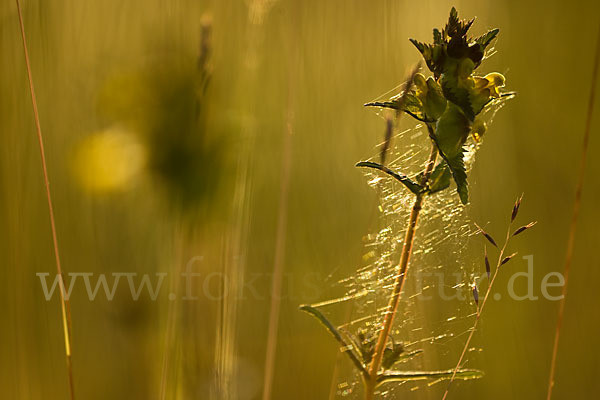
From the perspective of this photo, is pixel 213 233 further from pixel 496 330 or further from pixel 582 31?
pixel 582 31

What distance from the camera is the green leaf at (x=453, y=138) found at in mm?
623

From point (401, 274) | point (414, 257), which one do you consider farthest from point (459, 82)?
point (414, 257)

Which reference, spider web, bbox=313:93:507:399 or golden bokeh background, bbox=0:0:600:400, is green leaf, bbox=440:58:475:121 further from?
golden bokeh background, bbox=0:0:600:400

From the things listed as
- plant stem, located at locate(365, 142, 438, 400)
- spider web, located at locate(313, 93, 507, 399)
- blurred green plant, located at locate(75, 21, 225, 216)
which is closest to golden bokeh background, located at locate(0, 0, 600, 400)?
blurred green plant, located at locate(75, 21, 225, 216)

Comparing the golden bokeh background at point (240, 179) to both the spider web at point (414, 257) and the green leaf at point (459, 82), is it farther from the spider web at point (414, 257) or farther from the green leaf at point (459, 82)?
the green leaf at point (459, 82)

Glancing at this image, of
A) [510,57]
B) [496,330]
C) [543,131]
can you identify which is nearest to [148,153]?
[496,330]

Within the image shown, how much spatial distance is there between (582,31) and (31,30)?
1.51 metres

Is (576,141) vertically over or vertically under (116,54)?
under

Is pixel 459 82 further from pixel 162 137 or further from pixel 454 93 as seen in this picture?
pixel 162 137

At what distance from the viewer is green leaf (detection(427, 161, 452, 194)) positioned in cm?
65

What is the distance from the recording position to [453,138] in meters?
0.62

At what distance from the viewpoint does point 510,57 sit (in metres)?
1.63

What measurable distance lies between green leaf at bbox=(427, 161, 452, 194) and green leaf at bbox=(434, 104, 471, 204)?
20mm

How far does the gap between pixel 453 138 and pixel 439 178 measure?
0.06 metres
